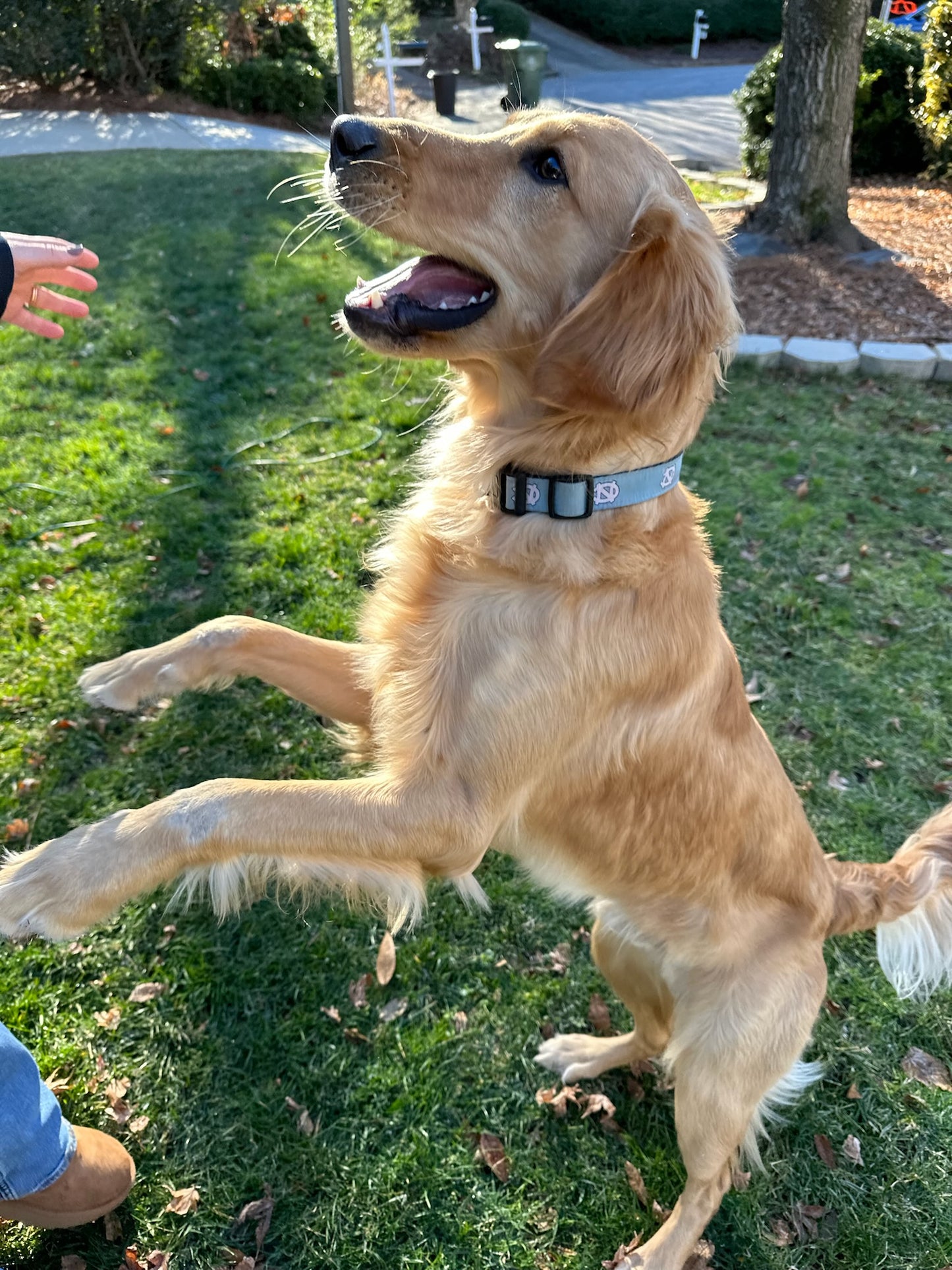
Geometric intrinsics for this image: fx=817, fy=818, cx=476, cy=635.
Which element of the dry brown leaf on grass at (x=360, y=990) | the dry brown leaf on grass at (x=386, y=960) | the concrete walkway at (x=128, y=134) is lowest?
the dry brown leaf on grass at (x=360, y=990)

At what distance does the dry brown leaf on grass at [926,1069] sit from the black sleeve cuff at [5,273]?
3917 millimetres

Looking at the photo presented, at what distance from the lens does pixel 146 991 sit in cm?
282

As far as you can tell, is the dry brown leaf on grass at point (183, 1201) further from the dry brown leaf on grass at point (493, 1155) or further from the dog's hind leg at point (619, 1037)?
the dog's hind leg at point (619, 1037)

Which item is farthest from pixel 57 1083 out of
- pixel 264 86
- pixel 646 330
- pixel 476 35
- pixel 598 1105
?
pixel 476 35

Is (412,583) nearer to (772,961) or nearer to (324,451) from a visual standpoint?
(772,961)

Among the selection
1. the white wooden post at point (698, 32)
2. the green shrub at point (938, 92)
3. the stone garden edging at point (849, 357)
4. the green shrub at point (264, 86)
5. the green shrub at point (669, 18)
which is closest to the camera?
the stone garden edging at point (849, 357)

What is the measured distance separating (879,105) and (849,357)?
689cm

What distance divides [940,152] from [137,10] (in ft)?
40.6

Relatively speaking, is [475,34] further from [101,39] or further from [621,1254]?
[621,1254]

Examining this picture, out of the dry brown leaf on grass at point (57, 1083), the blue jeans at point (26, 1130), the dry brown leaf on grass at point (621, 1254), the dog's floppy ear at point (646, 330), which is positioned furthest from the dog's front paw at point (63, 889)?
the dry brown leaf on grass at point (621, 1254)

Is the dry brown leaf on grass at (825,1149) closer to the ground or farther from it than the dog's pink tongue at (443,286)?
closer to the ground

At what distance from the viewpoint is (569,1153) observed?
8.70 feet

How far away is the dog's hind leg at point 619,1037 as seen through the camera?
2.72m

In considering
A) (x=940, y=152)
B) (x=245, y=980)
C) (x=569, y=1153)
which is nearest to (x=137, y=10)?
(x=940, y=152)
